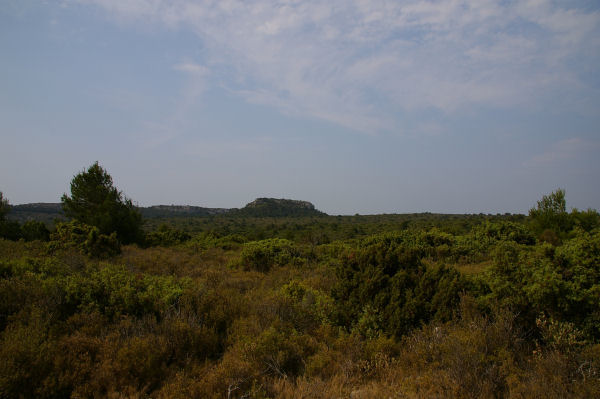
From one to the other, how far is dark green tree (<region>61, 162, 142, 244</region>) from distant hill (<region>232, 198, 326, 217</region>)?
66672 mm

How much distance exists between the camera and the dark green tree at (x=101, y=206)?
19.7 metres

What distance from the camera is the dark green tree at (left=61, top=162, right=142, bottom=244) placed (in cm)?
1970

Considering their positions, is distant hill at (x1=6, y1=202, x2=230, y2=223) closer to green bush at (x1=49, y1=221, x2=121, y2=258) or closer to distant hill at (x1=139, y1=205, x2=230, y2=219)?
distant hill at (x1=139, y1=205, x2=230, y2=219)

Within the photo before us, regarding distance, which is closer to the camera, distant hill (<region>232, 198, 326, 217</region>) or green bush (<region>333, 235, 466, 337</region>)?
green bush (<region>333, 235, 466, 337</region>)

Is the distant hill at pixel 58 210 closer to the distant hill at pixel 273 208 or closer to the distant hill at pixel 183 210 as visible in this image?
the distant hill at pixel 183 210

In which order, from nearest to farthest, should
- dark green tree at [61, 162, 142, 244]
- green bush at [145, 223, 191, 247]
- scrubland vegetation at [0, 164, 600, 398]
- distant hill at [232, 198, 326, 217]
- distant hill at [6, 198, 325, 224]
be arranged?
scrubland vegetation at [0, 164, 600, 398], dark green tree at [61, 162, 142, 244], green bush at [145, 223, 191, 247], distant hill at [6, 198, 325, 224], distant hill at [232, 198, 326, 217]

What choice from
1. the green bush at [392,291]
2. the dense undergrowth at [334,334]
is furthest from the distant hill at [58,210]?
the green bush at [392,291]

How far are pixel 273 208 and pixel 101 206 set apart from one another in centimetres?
8009

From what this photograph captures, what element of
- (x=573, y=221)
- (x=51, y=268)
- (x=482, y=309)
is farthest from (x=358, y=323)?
(x=573, y=221)

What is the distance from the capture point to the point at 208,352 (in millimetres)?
4414

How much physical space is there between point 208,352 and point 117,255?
10.7m

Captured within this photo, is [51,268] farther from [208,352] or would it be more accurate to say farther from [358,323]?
[358,323]

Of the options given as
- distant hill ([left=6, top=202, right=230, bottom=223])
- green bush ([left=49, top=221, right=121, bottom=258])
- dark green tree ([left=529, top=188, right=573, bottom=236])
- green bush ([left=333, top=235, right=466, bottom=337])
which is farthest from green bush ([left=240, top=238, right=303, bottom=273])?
distant hill ([left=6, top=202, right=230, bottom=223])

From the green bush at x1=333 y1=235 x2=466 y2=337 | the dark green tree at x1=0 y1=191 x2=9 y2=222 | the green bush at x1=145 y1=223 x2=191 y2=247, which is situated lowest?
the green bush at x1=145 y1=223 x2=191 y2=247
